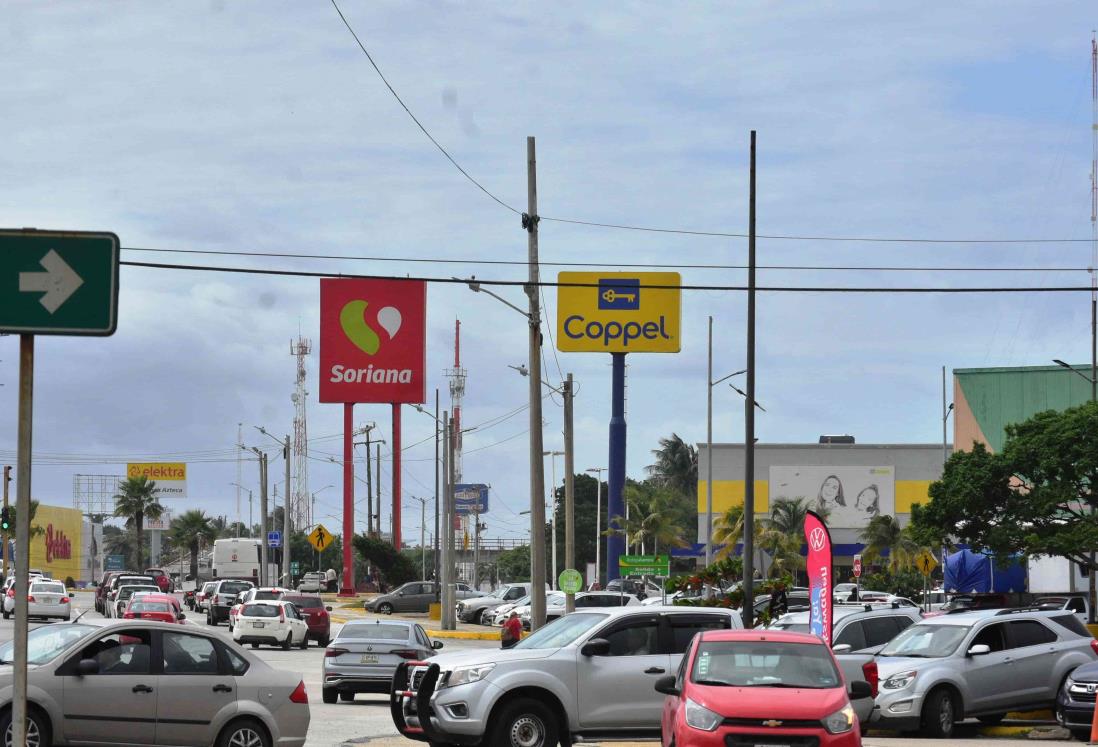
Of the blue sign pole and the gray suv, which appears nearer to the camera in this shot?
the gray suv

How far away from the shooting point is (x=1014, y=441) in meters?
49.8

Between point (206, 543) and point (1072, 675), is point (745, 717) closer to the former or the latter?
point (1072, 675)

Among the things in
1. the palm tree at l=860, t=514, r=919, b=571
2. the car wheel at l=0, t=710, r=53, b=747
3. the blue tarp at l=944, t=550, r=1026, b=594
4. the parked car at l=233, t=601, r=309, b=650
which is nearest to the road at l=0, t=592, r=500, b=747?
the car wheel at l=0, t=710, r=53, b=747

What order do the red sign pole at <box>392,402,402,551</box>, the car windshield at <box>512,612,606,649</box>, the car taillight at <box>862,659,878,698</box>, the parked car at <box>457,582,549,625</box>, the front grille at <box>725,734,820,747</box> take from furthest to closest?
the red sign pole at <box>392,402,402,551</box> → the parked car at <box>457,582,549,625</box> → the car taillight at <box>862,659,878,698</box> → the car windshield at <box>512,612,606,649</box> → the front grille at <box>725,734,820,747</box>

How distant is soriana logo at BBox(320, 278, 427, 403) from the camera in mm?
78438

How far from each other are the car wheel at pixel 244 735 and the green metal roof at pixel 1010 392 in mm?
71963

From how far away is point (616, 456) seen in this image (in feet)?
215

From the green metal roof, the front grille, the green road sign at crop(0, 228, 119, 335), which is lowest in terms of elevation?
the front grille

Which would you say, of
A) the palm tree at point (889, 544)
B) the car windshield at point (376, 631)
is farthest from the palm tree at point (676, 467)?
the car windshield at point (376, 631)

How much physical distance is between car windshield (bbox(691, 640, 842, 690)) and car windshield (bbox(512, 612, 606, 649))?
272 cm

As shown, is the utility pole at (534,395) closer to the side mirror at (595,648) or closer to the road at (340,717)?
the road at (340,717)

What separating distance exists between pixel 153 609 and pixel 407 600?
2566 centimetres

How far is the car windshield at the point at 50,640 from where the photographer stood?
15586 millimetres

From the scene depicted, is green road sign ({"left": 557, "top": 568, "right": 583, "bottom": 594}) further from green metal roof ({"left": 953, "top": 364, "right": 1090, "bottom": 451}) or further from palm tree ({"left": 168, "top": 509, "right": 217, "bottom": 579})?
palm tree ({"left": 168, "top": 509, "right": 217, "bottom": 579})
